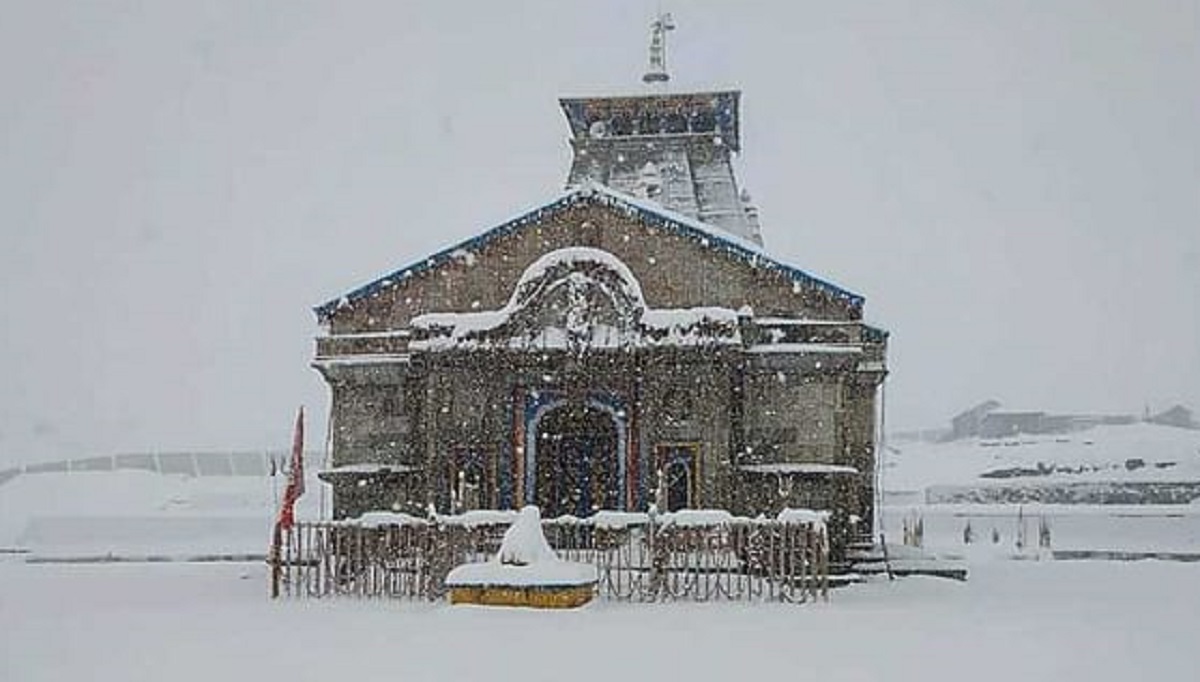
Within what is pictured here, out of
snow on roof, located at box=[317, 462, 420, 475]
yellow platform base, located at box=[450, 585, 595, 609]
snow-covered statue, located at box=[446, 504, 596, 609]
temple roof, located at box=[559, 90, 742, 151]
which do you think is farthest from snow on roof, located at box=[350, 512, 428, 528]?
temple roof, located at box=[559, 90, 742, 151]

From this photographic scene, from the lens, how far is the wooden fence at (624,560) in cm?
993

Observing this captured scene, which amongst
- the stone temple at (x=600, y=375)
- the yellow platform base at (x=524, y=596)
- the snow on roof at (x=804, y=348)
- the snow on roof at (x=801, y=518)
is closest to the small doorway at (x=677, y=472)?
the stone temple at (x=600, y=375)

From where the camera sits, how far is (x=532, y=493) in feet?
41.6

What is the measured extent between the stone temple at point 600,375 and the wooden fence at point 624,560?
172 cm

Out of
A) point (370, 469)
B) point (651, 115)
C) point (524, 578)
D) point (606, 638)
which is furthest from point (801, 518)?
point (651, 115)

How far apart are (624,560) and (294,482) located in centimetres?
237

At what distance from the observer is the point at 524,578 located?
28.9 ft

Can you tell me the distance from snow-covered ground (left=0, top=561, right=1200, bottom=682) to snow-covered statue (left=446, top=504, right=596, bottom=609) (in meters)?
0.16

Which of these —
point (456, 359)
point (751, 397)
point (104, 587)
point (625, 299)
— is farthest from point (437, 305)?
Result: point (104, 587)

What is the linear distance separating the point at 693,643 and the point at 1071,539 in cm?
909

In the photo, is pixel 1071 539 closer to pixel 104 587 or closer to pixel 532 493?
pixel 532 493

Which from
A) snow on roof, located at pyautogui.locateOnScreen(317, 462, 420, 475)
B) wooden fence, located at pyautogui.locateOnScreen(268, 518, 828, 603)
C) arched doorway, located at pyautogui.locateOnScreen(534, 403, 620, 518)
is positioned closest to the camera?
wooden fence, located at pyautogui.locateOnScreen(268, 518, 828, 603)

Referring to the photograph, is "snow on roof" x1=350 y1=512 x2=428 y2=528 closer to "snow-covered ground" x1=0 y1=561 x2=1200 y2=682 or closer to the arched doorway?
"snow-covered ground" x1=0 y1=561 x2=1200 y2=682

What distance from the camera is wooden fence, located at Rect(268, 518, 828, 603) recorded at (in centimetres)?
993
